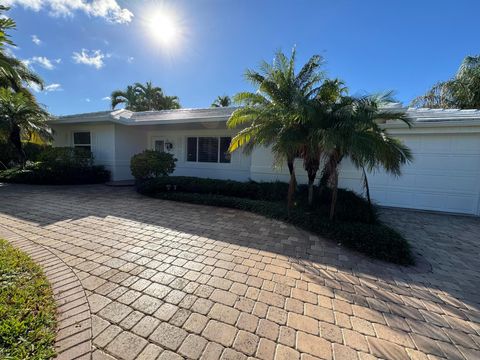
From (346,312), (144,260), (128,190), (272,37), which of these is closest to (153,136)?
(128,190)

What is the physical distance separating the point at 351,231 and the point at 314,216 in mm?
1038

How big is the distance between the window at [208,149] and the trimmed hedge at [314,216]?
7.16 feet

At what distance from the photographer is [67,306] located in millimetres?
2242

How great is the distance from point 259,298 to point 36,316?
2.22 m

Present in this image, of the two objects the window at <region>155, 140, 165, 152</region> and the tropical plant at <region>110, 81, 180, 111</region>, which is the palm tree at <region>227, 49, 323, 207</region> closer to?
the window at <region>155, 140, 165, 152</region>

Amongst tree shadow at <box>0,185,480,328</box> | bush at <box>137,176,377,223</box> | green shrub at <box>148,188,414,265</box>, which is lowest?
tree shadow at <box>0,185,480,328</box>

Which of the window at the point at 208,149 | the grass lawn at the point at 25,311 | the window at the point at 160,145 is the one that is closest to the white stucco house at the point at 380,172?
the window at the point at 208,149

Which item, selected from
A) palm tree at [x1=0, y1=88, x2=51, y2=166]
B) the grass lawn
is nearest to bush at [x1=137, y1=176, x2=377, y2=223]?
the grass lawn

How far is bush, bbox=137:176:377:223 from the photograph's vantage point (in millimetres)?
5496

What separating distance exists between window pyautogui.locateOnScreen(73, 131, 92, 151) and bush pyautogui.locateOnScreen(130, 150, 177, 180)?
14.1 feet

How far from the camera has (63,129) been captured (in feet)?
38.1

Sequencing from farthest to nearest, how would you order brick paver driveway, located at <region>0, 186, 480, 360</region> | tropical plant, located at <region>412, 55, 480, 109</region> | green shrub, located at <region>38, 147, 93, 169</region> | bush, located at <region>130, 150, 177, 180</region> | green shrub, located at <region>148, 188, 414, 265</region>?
tropical plant, located at <region>412, 55, 480, 109</region> → green shrub, located at <region>38, 147, 93, 169</region> → bush, located at <region>130, 150, 177, 180</region> → green shrub, located at <region>148, 188, 414, 265</region> → brick paver driveway, located at <region>0, 186, 480, 360</region>

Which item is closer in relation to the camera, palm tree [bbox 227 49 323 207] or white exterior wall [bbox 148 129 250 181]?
palm tree [bbox 227 49 323 207]

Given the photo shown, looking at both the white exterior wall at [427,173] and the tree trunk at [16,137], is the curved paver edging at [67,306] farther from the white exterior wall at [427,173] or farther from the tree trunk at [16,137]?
the tree trunk at [16,137]
